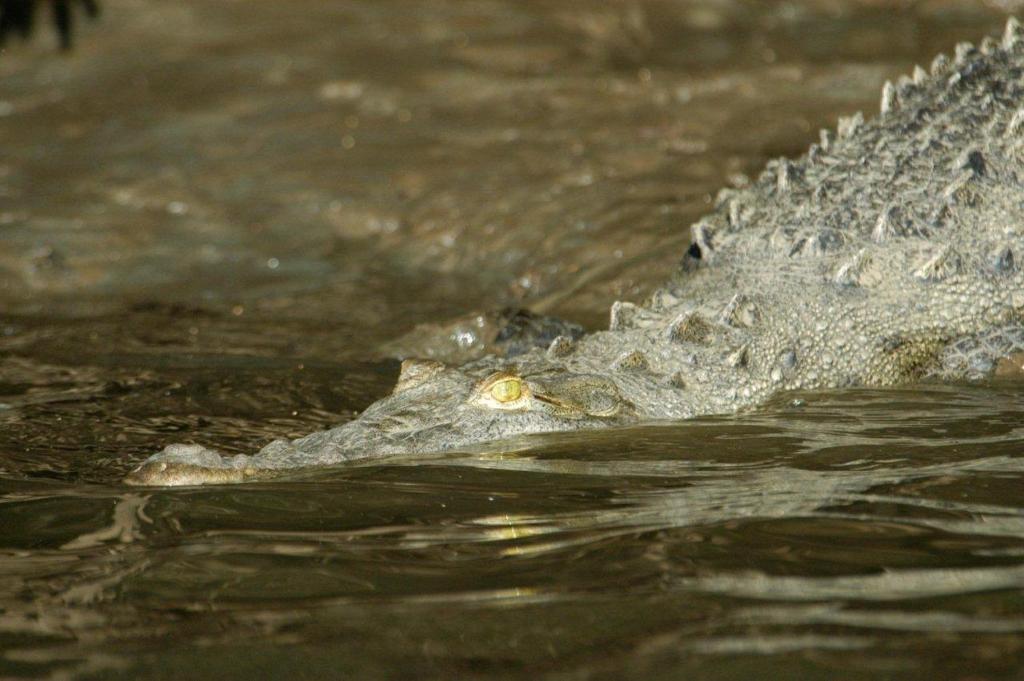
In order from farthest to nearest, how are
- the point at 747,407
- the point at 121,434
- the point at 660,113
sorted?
the point at 660,113
the point at 747,407
the point at 121,434

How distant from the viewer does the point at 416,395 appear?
474cm

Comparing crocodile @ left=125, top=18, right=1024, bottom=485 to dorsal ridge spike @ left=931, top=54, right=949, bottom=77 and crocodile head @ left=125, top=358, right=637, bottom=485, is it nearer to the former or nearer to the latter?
crocodile head @ left=125, top=358, right=637, bottom=485

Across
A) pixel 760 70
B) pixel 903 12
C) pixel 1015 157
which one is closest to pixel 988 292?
pixel 1015 157

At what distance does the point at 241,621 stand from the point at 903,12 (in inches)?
392

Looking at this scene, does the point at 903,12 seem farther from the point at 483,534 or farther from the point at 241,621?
the point at 241,621

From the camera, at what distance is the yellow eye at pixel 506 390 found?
4625mm

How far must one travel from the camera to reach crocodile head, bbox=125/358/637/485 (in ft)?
14.0

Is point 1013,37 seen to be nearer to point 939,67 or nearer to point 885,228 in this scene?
point 939,67

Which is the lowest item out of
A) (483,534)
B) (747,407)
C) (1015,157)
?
(747,407)

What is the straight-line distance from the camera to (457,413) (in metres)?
4.57

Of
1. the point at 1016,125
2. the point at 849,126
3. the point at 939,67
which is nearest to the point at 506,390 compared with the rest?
the point at 849,126

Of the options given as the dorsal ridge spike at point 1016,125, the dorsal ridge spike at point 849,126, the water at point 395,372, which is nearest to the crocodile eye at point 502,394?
the water at point 395,372

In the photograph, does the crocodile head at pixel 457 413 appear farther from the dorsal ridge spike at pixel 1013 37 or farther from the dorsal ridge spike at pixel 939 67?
the dorsal ridge spike at pixel 1013 37

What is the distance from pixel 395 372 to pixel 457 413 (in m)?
1.33
